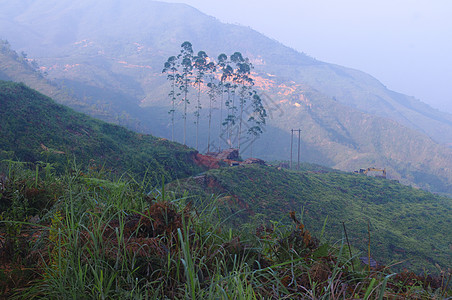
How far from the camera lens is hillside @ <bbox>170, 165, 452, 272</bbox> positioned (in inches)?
483

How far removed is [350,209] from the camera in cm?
1742

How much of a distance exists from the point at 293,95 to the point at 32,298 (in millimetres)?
86810

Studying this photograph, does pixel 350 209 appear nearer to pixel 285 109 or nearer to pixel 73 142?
pixel 73 142

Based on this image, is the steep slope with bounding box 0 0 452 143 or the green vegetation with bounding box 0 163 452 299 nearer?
the green vegetation with bounding box 0 163 452 299

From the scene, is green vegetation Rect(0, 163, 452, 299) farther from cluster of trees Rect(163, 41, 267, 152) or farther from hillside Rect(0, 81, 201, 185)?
cluster of trees Rect(163, 41, 267, 152)

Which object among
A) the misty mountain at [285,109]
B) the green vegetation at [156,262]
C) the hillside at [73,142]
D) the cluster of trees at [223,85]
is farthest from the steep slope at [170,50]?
the green vegetation at [156,262]

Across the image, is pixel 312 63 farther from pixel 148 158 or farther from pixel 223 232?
pixel 223 232

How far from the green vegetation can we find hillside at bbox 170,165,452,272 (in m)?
7.44

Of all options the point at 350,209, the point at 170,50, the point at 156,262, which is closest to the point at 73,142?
the point at 350,209

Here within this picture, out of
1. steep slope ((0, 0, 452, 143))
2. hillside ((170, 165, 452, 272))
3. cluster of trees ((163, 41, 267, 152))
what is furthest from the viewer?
steep slope ((0, 0, 452, 143))

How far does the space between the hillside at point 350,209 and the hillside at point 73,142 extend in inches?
141

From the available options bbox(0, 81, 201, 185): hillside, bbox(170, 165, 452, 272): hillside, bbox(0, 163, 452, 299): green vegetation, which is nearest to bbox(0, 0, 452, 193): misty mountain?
bbox(0, 81, 201, 185): hillside

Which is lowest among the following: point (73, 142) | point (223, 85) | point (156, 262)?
point (73, 142)

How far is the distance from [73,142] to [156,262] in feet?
53.6
